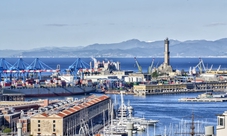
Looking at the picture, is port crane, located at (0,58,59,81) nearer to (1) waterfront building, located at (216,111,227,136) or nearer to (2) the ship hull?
(2) the ship hull

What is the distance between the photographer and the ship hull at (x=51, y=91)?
1173 inches

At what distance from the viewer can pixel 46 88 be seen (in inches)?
1216

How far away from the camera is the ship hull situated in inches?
1173

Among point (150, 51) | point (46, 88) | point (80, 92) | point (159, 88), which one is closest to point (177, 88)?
point (159, 88)

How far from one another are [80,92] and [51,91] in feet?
5.85

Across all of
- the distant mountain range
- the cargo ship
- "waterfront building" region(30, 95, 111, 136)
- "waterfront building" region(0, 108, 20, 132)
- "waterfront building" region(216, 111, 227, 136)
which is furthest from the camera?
the distant mountain range

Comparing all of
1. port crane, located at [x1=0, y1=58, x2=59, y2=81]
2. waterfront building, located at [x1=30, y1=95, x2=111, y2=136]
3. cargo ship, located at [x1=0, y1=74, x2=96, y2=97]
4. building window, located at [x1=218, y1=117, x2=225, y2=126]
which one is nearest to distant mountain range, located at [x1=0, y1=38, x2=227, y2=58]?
port crane, located at [x1=0, y1=58, x2=59, y2=81]

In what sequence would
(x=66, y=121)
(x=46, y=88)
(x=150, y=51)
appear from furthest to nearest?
1. (x=150, y=51)
2. (x=46, y=88)
3. (x=66, y=121)

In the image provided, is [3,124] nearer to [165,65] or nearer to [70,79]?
[70,79]

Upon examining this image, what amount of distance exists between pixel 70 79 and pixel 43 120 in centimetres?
2277

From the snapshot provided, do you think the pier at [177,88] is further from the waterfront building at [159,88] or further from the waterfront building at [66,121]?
the waterfront building at [66,121]

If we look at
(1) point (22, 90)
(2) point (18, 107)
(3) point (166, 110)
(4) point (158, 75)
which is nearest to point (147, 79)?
(4) point (158, 75)

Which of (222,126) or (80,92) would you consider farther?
(80,92)

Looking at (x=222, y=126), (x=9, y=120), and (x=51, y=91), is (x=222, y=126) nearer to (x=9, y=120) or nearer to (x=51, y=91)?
(x=9, y=120)
